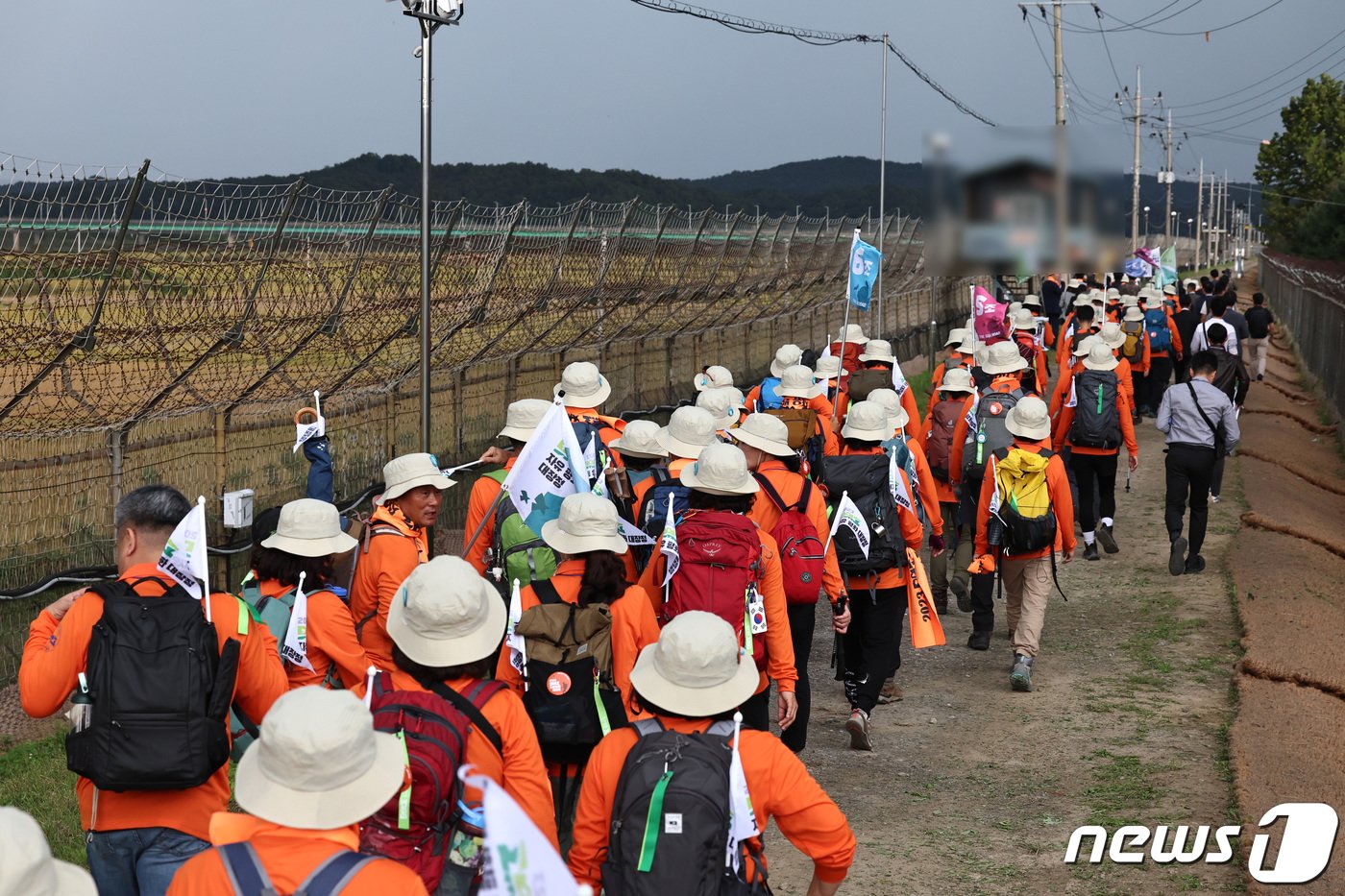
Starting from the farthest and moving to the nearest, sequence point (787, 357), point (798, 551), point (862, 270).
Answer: point (862, 270) < point (787, 357) < point (798, 551)

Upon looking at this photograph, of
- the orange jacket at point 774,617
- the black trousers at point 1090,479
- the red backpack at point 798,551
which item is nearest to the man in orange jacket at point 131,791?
the orange jacket at point 774,617

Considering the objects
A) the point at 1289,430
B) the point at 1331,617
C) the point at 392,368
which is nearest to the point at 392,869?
the point at 1331,617

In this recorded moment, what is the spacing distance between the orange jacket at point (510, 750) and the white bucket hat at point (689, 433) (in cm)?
340

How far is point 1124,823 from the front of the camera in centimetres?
668

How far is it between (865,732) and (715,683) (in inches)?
171

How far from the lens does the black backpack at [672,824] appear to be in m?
3.35

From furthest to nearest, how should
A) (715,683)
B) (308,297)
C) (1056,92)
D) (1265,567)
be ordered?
(1056,92) < (1265,567) < (308,297) < (715,683)

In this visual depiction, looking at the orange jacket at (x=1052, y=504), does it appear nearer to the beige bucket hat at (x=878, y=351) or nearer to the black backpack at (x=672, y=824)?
the beige bucket hat at (x=878, y=351)

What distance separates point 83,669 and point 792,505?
3488 mm

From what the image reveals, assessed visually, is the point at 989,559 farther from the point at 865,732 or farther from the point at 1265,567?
the point at 1265,567

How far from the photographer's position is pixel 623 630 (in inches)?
189

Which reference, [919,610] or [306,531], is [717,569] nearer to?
[306,531]

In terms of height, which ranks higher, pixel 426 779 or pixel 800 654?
pixel 426 779

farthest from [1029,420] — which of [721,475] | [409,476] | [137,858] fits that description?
[137,858]
